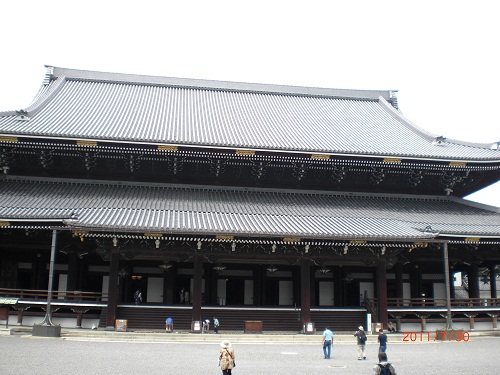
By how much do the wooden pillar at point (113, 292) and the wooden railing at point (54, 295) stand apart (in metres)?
0.99

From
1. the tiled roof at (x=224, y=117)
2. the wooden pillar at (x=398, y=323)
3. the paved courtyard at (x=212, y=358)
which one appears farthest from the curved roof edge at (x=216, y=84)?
the paved courtyard at (x=212, y=358)

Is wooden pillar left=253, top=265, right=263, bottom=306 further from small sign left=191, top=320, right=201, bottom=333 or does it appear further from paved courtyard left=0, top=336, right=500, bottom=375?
paved courtyard left=0, top=336, right=500, bottom=375

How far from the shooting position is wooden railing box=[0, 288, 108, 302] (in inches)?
965

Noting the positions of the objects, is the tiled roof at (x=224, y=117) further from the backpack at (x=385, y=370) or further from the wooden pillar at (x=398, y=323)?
the backpack at (x=385, y=370)

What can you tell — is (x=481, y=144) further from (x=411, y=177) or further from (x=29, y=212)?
(x=29, y=212)

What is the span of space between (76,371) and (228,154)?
50.2 feet

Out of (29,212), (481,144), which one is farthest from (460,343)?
(29,212)

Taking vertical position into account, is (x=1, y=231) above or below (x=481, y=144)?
below

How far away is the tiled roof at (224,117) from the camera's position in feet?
94.2

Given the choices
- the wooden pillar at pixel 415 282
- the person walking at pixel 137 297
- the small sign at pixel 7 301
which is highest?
the wooden pillar at pixel 415 282

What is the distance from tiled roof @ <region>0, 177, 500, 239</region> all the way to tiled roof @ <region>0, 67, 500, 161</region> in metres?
2.91

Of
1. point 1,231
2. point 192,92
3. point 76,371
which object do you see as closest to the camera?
point 76,371

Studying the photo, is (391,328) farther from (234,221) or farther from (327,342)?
(234,221)

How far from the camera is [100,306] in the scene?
24359 millimetres
